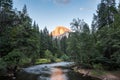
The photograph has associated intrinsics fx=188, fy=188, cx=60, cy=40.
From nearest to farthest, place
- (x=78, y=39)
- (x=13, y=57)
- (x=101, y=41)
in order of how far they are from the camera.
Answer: (x=13, y=57) < (x=101, y=41) < (x=78, y=39)

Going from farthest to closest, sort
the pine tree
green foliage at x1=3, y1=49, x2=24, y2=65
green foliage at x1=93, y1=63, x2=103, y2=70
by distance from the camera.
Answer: the pine tree → green foliage at x1=93, y1=63, x2=103, y2=70 → green foliage at x1=3, y1=49, x2=24, y2=65

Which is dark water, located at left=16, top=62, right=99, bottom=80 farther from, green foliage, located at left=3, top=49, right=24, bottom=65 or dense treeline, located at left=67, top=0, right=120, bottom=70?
dense treeline, located at left=67, top=0, right=120, bottom=70

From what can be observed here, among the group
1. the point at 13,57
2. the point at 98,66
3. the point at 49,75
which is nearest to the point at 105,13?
the point at 98,66

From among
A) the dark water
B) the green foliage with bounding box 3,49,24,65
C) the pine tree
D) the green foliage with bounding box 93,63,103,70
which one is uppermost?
the pine tree

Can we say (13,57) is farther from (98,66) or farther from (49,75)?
(98,66)

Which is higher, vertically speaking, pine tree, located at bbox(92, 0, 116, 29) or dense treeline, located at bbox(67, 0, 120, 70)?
pine tree, located at bbox(92, 0, 116, 29)

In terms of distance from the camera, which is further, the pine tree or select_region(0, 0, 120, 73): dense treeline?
the pine tree

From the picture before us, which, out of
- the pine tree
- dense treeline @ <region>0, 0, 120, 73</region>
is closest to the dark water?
dense treeline @ <region>0, 0, 120, 73</region>

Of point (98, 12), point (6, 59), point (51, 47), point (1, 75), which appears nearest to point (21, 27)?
point (6, 59)

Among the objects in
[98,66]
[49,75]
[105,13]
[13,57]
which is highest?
[105,13]

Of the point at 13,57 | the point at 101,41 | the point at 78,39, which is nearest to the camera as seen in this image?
the point at 13,57

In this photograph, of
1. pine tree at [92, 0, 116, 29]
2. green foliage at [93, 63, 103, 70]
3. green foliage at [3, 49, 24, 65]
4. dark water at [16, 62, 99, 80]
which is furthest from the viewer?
pine tree at [92, 0, 116, 29]

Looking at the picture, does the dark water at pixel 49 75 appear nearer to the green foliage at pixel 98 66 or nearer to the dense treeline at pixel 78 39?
the dense treeline at pixel 78 39

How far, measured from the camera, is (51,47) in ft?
300
